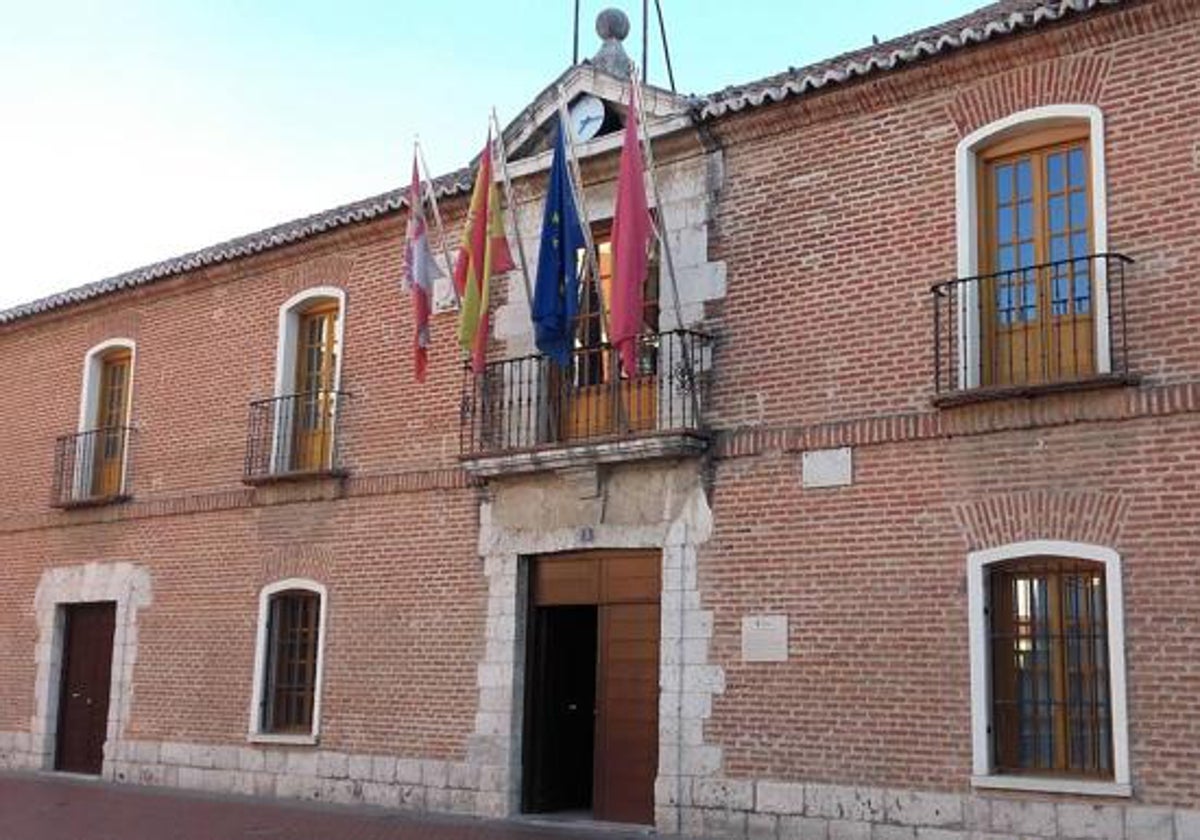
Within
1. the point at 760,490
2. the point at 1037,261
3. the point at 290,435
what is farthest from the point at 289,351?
the point at 1037,261

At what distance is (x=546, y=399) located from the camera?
43.9ft

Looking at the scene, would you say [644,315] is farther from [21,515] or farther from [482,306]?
[21,515]

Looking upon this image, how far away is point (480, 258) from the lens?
13.1m

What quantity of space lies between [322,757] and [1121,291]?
8.84 m

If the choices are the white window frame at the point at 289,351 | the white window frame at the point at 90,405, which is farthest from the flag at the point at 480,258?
the white window frame at the point at 90,405

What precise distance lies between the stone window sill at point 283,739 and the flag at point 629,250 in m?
5.41

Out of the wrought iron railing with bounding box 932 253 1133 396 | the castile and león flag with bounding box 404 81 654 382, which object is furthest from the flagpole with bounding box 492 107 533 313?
the wrought iron railing with bounding box 932 253 1133 396

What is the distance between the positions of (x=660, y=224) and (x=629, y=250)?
2.73 ft

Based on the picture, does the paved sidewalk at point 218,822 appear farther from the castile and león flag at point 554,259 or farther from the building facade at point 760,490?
the castile and león flag at point 554,259

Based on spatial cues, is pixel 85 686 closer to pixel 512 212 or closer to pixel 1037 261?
pixel 512 212

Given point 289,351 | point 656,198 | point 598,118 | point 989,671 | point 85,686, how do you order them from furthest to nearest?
point 85,686 < point 289,351 < point 598,118 < point 656,198 < point 989,671

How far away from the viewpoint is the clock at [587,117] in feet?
44.3

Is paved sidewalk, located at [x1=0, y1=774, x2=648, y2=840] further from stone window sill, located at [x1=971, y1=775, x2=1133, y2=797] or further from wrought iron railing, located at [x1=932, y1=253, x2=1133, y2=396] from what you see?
wrought iron railing, located at [x1=932, y1=253, x2=1133, y2=396]

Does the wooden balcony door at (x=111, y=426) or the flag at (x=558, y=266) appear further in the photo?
the wooden balcony door at (x=111, y=426)
